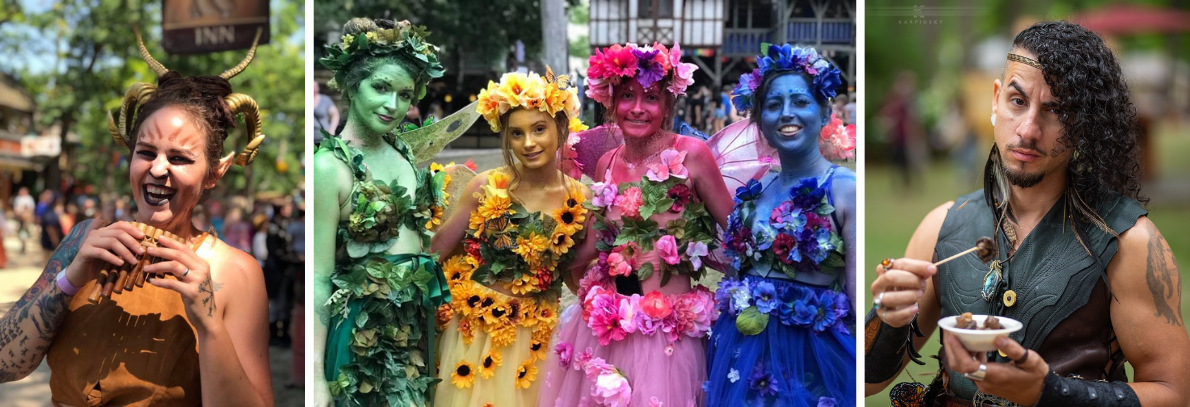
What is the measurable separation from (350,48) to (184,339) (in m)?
1.12

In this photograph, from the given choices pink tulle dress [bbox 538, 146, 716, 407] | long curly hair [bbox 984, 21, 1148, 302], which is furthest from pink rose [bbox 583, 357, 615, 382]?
long curly hair [bbox 984, 21, 1148, 302]

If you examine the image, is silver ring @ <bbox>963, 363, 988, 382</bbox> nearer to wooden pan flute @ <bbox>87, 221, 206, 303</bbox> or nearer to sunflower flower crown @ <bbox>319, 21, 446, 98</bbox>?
sunflower flower crown @ <bbox>319, 21, 446, 98</bbox>

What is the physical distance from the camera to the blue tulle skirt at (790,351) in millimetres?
3084

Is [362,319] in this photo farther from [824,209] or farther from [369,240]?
[824,209]

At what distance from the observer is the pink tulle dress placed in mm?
3234

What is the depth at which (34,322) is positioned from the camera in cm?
273

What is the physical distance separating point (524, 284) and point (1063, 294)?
179cm

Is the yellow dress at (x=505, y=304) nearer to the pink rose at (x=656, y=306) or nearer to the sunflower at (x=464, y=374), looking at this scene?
the sunflower at (x=464, y=374)

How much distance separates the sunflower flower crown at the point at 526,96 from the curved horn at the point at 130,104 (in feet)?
3.64

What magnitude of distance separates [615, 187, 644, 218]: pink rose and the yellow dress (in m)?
0.18

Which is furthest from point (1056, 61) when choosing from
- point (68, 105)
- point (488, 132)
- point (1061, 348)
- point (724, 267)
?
point (68, 105)

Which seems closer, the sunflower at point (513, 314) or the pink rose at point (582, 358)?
the pink rose at point (582, 358)

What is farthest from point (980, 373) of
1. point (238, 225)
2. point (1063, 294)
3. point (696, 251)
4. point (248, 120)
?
point (238, 225)

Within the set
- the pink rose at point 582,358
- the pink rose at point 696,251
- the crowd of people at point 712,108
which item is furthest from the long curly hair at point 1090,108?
the pink rose at point 582,358
